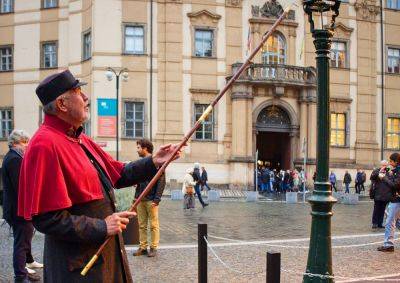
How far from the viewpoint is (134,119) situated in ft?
105

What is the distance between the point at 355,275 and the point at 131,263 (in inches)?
142

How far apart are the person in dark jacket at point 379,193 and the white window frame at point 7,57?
89.2 ft

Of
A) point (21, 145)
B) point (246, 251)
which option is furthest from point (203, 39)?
point (21, 145)

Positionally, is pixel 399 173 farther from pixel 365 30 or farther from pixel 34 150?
pixel 365 30

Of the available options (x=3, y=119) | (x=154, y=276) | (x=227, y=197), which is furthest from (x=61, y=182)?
(x=3, y=119)

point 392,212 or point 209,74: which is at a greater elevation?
point 209,74

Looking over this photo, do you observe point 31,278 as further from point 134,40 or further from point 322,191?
point 134,40

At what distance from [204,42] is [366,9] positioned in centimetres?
1110

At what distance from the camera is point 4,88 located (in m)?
35.8

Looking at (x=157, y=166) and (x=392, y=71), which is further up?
(x=392, y=71)

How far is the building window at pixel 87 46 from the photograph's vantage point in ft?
107

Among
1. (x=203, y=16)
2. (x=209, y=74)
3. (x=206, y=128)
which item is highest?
(x=203, y=16)

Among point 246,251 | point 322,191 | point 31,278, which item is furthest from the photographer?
point 246,251

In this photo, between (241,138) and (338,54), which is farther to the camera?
(338,54)
